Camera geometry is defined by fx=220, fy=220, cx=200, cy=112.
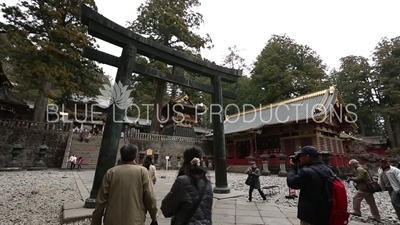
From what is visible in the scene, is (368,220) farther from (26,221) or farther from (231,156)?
(231,156)

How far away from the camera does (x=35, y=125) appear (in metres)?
15.6

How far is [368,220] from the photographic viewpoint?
520 cm

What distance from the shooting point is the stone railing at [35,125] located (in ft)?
48.1

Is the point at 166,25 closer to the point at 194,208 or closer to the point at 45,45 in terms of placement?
the point at 45,45

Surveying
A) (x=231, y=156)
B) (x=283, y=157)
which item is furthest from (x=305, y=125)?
(x=231, y=156)

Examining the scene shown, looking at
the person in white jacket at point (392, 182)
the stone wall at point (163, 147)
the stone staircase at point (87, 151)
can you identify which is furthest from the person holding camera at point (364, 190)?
the stone staircase at point (87, 151)

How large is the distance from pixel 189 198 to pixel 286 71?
3046 centimetres

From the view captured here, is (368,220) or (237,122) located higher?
(237,122)

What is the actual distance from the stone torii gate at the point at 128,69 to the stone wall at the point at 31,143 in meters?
13.5

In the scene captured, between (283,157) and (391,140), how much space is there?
21741 millimetres

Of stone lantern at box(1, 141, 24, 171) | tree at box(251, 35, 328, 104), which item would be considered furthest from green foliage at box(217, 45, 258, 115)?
stone lantern at box(1, 141, 24, 171)

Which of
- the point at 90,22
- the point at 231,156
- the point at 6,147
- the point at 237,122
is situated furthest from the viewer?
the point at 237,122

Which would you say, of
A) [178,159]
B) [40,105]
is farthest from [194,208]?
[40,105]

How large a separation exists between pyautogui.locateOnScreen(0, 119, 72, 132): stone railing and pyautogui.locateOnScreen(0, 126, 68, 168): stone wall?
0.26 meters
